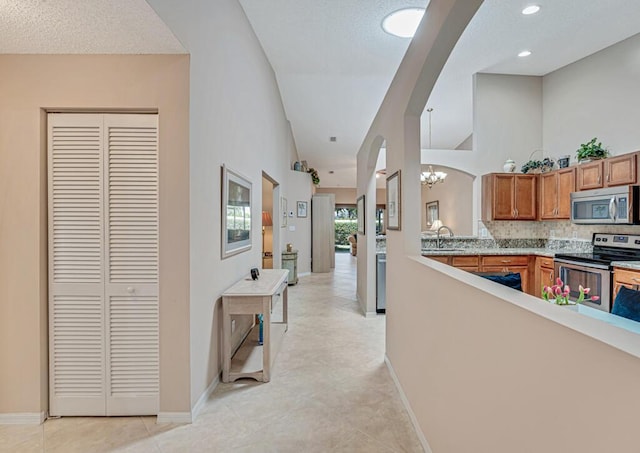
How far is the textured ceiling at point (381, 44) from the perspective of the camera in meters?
3.32

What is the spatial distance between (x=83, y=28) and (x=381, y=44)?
3.12 metres

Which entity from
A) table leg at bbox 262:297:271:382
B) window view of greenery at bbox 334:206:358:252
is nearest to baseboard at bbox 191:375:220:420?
table leg at bbox 262:297:271:382

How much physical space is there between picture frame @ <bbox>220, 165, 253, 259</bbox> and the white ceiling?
1.16m

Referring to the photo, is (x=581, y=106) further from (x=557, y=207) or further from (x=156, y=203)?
(x=156, y=203)

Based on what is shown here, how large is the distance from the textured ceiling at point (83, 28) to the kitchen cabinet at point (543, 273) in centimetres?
481

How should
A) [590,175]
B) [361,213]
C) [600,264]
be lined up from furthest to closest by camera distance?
[361,213], [590,175], [600,264]

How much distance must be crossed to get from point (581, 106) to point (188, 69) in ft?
16.7

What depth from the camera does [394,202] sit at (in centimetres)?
282

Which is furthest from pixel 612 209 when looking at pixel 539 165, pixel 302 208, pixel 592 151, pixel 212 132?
pixel 302 208

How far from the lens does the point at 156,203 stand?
223cm

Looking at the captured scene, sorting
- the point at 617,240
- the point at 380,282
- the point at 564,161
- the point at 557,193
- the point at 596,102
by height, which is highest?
the point at 596,102

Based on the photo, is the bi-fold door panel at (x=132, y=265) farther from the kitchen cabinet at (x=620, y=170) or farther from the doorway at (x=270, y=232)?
the kitchen cabinet at (x=620, y=170)

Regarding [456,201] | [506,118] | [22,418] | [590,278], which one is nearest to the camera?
[22,418]

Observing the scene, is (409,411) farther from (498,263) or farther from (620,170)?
(620,170)
